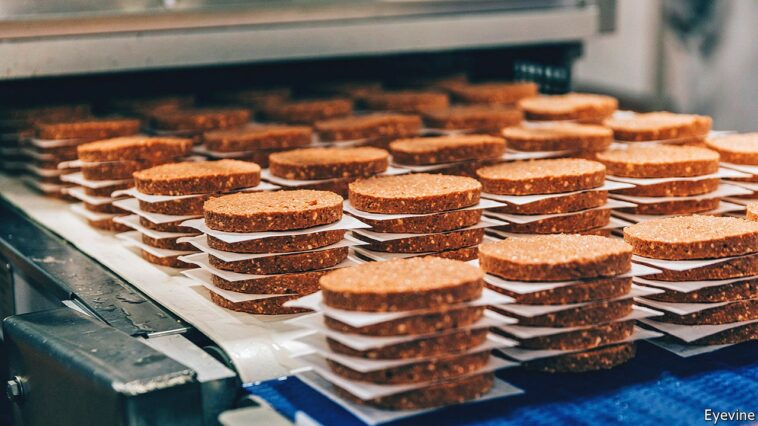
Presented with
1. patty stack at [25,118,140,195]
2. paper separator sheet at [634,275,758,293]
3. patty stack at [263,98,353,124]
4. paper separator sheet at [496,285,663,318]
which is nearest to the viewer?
paper separator sheet at [496,285,663,318]

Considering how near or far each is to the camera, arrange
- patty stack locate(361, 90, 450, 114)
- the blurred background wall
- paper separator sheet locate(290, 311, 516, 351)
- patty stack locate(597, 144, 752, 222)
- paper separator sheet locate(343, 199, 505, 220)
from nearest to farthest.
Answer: paper separator sheet locate(290, 311, 516, 351) → paper separator sheet locate(343, 199, 505, 220) → patty stack locate(597, 144, 752, 222) → patty stack locate(361, 90, 450, 114) → the blurred background wall

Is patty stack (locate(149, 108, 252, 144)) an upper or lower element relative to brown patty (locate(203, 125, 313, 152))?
upper

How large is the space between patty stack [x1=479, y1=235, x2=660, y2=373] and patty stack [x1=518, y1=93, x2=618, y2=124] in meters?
1.40

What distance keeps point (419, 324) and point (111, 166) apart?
143cm

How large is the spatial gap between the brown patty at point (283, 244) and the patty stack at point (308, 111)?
1.28 m

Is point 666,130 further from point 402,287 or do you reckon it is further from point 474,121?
point 402,287

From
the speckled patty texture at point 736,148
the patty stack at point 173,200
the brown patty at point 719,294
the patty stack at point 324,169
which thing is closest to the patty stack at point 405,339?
the brown patty at point 719,294

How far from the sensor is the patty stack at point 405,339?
60.9 inches

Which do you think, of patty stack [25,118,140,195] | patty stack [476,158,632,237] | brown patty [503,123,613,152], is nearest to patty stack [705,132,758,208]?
brown patty [503,123,613,152]

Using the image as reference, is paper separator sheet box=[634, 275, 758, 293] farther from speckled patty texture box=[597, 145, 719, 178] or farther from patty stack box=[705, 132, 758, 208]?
patty stack box=[705, 132, 758, 208]

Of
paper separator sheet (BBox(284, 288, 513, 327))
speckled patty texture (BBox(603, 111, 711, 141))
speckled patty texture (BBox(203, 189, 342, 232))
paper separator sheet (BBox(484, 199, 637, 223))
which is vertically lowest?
paper separator sheet (BBox(284, 288, 513, 327))

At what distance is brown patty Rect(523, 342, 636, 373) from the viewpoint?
1.78 metres

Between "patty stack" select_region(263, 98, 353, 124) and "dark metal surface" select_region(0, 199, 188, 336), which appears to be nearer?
"dark metal surface" select_region(0, 199, 188, 336)

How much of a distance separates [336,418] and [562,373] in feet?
1.42
